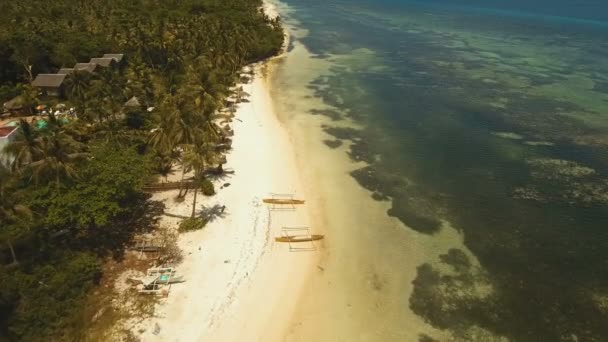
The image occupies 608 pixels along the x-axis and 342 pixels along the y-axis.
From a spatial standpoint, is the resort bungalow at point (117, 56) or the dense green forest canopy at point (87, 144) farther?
the resort bungalow at point (117, 56)

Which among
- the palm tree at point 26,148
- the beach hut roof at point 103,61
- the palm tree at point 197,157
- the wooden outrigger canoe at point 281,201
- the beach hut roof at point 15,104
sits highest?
the beach hut roof at point 103,61

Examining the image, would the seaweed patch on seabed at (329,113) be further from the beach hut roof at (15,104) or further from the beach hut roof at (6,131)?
the beach hut roof at (15,104)

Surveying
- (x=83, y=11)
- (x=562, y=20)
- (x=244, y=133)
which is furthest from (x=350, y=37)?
(x=562, y=20)

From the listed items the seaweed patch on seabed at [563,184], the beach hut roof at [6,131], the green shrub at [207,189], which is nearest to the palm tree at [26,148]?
the beach hut roof at [6,131]

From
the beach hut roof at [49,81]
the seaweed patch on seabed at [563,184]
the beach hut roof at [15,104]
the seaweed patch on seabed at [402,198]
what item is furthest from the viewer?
the beach hut roof at [49,81]

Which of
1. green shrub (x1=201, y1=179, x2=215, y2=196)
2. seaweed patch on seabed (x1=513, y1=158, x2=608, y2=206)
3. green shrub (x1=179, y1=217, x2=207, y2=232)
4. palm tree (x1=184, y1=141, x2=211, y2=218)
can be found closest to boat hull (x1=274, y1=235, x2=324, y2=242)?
green shrub (x1=179, y1=217, x2=207, y2=232)

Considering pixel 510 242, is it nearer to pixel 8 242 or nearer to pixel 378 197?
pixel 378 197

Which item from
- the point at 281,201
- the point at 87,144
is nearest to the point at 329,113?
the point at 281,201
